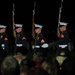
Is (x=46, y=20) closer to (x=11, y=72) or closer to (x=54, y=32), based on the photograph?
(x=54, y=32)

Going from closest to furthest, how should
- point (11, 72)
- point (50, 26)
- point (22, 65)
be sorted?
point (11, 72), point (22, 65), point (50, 26)

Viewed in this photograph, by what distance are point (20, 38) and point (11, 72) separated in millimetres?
8946

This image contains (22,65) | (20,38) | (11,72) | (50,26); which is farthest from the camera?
(50,26)

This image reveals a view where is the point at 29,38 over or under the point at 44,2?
under

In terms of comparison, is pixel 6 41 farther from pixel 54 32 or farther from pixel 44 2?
pixel 44 2

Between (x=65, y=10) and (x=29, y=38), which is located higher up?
(x=65, y=10)

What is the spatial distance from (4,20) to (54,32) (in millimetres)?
2785

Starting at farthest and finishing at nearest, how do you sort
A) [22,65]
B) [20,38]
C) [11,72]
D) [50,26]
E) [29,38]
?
[50,26] < [29,38] < [20,38] < [22,65] < [11,72]

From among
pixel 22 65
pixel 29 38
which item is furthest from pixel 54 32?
pixel 22 65

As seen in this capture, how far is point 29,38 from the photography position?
593 inches

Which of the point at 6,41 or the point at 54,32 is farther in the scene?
the point at 54,32

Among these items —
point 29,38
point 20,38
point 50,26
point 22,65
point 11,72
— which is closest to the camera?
point 11,72

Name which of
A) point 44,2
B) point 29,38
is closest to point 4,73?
point 29,38

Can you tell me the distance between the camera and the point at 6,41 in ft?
41.9
